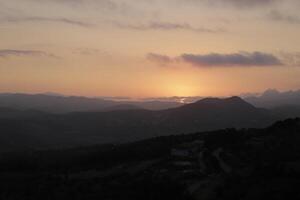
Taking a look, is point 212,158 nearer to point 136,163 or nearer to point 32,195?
point 136,163

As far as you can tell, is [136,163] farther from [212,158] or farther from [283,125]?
[283,125]

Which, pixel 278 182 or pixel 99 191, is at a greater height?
pixel 278 182

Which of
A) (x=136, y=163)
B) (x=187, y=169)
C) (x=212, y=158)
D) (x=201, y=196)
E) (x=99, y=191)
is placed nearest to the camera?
(x=201, y=196)

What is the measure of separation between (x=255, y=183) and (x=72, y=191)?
29.5m

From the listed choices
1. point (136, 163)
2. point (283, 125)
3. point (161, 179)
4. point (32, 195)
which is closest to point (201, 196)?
point (161, 179)

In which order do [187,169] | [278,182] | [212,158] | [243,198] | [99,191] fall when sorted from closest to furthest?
1. [243,198]
2. [278,182]
3. [99,191]
4. [187,169]
5. [212,158]

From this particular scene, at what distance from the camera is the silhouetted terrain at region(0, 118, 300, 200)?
5703cm

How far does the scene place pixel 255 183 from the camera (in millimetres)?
54469

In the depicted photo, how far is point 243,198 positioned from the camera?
49719 mm

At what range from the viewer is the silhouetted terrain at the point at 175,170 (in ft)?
187

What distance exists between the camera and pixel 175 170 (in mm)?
79250

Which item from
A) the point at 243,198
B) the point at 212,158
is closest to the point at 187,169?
the point at 212,158

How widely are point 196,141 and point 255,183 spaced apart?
2226 inches

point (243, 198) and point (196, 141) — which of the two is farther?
point (196, 141)
